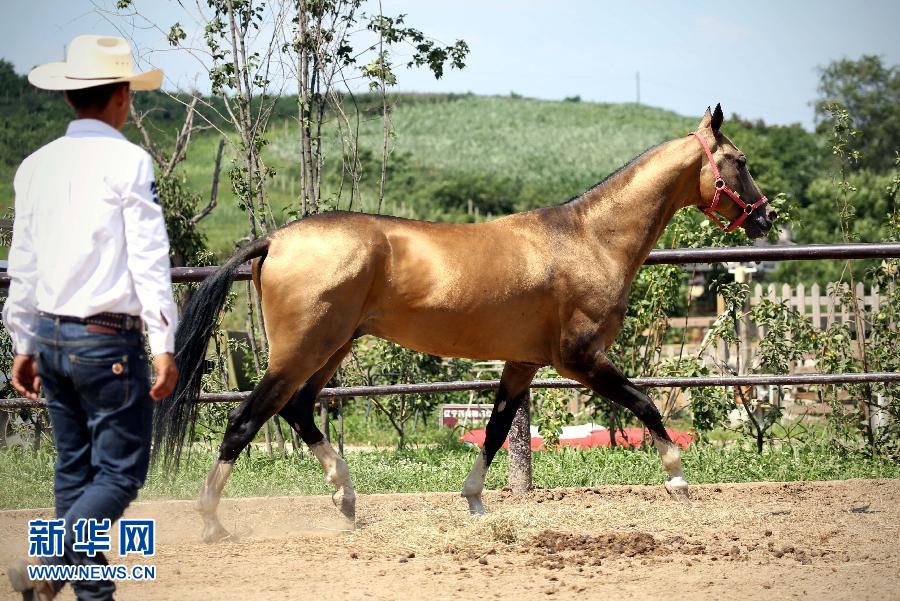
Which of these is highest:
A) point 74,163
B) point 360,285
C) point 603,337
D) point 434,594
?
point 74,163

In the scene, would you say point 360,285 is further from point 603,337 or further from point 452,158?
point 452,158

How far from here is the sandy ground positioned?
12.8ft

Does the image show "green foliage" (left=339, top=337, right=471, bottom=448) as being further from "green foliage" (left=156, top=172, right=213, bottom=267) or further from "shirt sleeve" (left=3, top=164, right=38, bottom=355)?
"shirt sleeve" (left=3, top=164, right=38, bottom=355)

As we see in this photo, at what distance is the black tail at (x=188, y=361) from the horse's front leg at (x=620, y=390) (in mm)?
1744

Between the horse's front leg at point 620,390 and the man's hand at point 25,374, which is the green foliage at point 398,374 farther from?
the man's hand at point 25,374

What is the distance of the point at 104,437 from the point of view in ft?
10.1

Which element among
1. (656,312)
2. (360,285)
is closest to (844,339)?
(656,312)

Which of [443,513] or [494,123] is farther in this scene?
[494,123]

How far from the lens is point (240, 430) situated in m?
4.86

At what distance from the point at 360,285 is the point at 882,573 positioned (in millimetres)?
2641

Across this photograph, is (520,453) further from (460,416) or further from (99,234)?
(460,416)

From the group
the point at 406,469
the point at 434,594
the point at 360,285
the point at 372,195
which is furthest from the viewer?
the point at 372,195

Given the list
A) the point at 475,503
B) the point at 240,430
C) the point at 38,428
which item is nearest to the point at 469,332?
the point at 475,503

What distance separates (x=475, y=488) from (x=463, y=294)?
1.12 m
